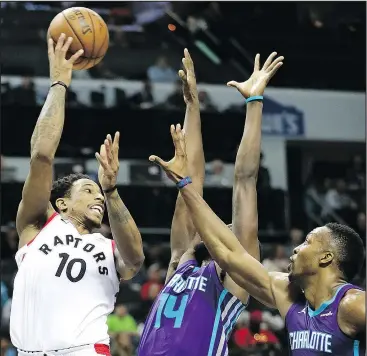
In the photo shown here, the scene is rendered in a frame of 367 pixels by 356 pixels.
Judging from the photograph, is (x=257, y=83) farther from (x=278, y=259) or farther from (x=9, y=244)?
(x=9, y=244)

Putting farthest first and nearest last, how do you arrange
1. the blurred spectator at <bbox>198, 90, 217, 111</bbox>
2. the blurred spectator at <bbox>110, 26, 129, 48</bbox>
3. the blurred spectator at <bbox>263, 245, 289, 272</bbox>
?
the blurred spectator at <bbox>110, 26, 129, 48</bbox> < the blurred spectator at <bbox>198, 90, 217, 111</bbox> < the blurred spectator at <bbox>263, 245, 289, 272</bbox>

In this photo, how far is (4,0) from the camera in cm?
1425

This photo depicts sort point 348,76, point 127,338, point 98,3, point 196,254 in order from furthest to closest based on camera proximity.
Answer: point 348,76
point 98,3
point 127,338
point 196,254

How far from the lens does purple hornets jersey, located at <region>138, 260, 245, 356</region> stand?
5.06m

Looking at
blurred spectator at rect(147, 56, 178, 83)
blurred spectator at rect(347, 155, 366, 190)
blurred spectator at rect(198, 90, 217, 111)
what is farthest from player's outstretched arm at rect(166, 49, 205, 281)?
blurred spectator at rect(347, 155, 366, 190)

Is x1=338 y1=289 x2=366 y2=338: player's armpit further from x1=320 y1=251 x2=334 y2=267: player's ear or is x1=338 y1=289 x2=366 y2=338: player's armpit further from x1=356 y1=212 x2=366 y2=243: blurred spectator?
x1=356 y1=212 x2=366 y2=243: blurred spectator

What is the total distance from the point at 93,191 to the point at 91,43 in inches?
42.1

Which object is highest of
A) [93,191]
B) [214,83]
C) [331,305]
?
[214,83]

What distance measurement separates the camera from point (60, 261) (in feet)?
17.3

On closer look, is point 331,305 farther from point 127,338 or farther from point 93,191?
point 127,338

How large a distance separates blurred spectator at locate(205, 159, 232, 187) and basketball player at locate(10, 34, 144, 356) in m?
8.85

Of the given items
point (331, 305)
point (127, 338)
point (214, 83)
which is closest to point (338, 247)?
point (331, 305)

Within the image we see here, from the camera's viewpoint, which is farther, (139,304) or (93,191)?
(139,304)

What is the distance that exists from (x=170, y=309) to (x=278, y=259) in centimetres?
806
